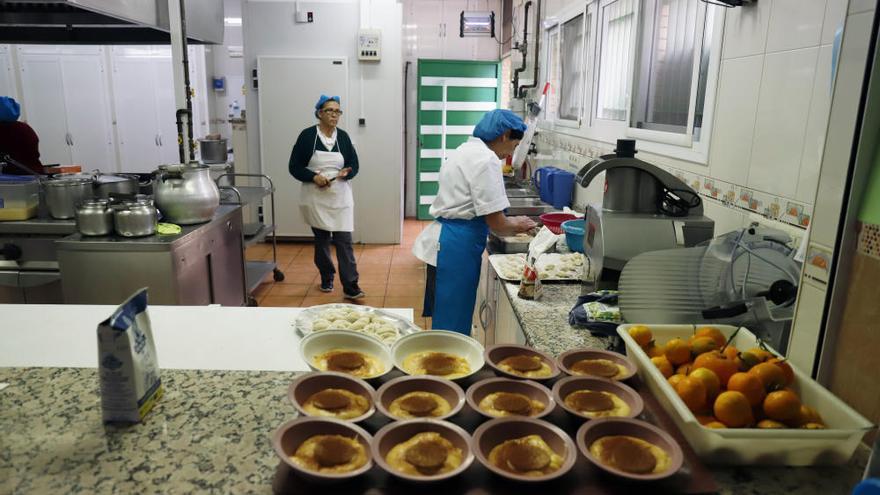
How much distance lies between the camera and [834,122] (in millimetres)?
1115

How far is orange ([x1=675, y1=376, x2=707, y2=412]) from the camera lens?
1041mm

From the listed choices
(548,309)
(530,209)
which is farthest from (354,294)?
(548,309)

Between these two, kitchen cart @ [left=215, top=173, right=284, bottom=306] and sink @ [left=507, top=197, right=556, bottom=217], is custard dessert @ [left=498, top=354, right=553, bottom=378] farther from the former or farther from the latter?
kitchen cart @ [left=215, top=173, right=284, bottom=306]

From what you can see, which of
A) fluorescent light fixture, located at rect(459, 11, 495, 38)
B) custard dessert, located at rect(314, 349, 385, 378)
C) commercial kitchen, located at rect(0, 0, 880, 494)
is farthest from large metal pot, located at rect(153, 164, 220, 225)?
fluorescent light fixture, located at rect(459, 11, 495, 38)

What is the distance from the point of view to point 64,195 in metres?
3.06

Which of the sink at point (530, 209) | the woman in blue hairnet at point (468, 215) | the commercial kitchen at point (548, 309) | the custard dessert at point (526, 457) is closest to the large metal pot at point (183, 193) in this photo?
the commercial kitchen at point (548, 309)

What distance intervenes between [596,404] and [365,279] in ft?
→ 13.9

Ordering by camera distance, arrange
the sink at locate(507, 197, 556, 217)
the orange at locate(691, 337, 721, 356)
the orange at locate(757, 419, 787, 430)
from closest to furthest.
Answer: the orange at locate(757, 419, 787, 430)
the orange at locate(691, 337, 721, 356)
the sink at locate(507, 197, 556, 217)

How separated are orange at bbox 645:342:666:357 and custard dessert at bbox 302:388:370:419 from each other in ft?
2.02

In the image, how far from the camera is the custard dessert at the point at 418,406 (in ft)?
3.34

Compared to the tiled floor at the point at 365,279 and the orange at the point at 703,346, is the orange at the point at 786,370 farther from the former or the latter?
the tiled floor at the point at 365,279

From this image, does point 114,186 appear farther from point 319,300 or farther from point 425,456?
point 425,456

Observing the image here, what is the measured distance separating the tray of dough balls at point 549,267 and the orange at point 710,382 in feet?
4.01

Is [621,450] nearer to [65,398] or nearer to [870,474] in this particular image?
[870,474]
